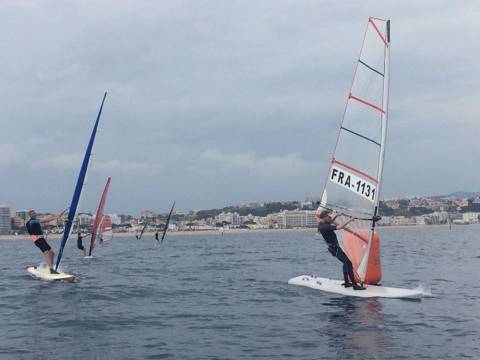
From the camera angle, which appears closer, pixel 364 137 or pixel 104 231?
pixel 364 137

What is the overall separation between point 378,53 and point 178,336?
901cm

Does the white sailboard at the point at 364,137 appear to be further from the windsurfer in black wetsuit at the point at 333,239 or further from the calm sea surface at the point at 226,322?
the calm sea surface at the point at 226,322

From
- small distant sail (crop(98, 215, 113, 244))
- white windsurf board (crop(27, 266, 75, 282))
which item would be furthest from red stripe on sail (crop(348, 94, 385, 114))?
small distant sail (crop(98, 215, 113, 244))

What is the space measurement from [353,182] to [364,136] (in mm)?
1204

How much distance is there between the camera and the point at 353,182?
1595 cm

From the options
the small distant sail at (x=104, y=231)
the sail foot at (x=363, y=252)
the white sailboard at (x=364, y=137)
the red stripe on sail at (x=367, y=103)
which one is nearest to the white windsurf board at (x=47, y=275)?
the white sailboard at (x=364, y=137)

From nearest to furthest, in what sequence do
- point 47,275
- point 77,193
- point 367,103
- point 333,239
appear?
point 367,103
point 333,239
point 77,193
point 47,275

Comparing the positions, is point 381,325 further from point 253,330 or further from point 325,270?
point 325,270

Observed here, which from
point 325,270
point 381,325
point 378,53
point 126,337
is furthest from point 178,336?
point 325,270

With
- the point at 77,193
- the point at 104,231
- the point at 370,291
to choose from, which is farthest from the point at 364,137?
the point at 104,231

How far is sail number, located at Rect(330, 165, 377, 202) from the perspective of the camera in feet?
52.1

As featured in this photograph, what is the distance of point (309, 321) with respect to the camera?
490 inches

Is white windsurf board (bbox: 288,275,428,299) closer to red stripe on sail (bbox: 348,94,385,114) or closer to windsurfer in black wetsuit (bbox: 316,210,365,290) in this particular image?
windsurfer in black wetsuit (bbox: 316,210,365,290)

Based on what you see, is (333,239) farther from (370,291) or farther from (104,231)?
(104,231)
